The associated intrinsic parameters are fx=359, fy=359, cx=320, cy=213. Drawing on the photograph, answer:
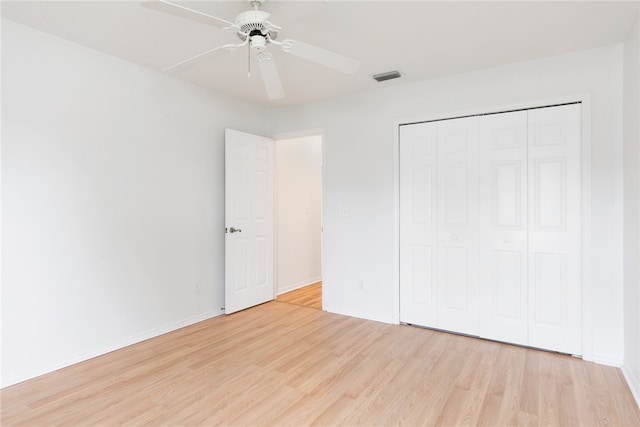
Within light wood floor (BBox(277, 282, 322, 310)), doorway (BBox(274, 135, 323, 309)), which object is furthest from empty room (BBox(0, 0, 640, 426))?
doorway (BBox(274, 135, 323, 309))

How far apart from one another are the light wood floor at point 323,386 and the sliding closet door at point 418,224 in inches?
13.6

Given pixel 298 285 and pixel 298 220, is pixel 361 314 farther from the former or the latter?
pixel 298 220

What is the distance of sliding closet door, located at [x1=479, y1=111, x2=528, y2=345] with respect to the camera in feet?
10.1

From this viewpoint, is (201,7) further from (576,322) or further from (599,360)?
(599,360)

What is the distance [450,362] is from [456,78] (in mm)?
2513

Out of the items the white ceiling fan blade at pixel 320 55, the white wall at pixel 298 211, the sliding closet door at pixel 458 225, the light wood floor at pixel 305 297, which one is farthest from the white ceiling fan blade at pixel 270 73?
the light wood floor at pixel 305 297

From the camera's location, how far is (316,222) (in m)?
5.73

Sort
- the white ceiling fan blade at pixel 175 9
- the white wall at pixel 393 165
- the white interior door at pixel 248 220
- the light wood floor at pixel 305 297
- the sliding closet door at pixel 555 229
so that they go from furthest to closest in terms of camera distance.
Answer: the light wood floor at pixel 305 297 → the white interior door at pixel 248 220 → the sliding closet door at pixel 555 229 → the white wall at pixel 393 165 → the white ceiling fan blade at pixel 175 9

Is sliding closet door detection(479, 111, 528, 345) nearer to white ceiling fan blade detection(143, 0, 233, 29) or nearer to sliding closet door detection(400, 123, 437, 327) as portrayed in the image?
sliding closet door detection(400, 123, 437, 327)

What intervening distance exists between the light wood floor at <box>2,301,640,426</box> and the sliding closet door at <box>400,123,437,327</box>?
346 mm

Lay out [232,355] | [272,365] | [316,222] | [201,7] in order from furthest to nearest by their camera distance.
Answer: [316,222] → [232,355] → [272,365] → [201,7]

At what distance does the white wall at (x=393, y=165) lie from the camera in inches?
108

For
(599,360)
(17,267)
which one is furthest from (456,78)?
(17,267)

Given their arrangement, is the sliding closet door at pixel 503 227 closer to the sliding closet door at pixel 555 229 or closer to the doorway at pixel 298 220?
the sliding closet door at pixel 555 229
